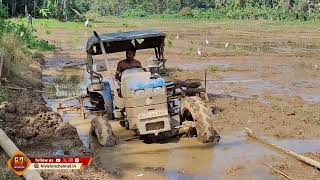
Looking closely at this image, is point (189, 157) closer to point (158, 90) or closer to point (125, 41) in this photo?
point (158, 90)

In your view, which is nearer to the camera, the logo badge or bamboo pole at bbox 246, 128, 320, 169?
the logo badge

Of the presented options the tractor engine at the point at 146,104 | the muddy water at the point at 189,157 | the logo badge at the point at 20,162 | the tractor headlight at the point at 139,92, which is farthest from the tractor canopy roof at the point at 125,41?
the logo badge at the point at 20,162

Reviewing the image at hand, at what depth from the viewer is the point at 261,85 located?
16016 millimetres

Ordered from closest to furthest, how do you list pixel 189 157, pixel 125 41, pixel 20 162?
1. pixel 20 162
2. pixel 189 157
3. pixel 125 41

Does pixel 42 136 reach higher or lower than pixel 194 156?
higher

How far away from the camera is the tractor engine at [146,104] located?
8.69 meters

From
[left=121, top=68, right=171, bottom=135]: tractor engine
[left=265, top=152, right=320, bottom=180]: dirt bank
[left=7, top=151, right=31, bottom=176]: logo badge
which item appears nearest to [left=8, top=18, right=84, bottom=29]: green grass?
[left=121, top=68, right=171, bottom=135]: tractor engine

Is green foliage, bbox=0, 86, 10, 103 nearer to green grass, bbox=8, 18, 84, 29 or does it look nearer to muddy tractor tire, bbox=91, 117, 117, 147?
muddy tractor tire, bbox=91, 117, 117, 147

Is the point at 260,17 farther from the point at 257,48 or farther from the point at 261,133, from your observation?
the point at 261,133

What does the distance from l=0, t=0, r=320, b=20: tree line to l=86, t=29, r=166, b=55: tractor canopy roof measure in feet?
84.4

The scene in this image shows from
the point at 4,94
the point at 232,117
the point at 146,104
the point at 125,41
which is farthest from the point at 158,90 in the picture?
the point at 4,94

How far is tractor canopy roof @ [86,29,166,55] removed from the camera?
10.0 meters

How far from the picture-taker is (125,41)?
1096cm

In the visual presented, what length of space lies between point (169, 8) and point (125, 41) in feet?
254
